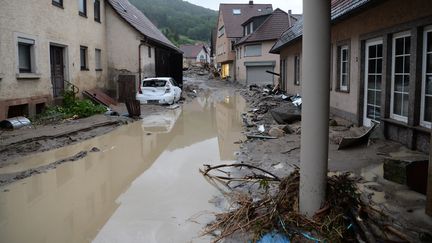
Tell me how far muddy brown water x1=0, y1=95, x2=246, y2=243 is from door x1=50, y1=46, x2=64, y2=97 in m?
7.01

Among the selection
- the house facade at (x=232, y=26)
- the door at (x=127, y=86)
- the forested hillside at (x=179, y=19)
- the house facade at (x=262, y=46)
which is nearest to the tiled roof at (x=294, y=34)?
the door at (x=127, y=86)

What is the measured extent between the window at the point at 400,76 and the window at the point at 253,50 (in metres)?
35.8

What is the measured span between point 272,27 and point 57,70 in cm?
2985

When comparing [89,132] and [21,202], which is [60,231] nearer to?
[21,202]

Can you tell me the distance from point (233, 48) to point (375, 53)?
4622cm

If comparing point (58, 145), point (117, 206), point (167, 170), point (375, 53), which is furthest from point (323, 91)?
point (58, 145)

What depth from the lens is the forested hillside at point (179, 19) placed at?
118 m

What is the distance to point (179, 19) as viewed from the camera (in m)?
130

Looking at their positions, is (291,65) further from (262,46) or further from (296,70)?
(262,46)

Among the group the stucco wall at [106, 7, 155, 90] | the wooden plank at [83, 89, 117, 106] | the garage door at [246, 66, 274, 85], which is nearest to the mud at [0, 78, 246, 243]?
the wooden plank at [83, 89, 117, 106]

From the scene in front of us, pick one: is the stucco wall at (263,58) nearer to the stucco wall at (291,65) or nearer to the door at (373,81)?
the stucco wall at (291,65)

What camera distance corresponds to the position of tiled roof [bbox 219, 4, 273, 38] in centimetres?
5643

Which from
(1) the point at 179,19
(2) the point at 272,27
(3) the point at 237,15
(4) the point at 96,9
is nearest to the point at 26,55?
(4) the point at 96,9

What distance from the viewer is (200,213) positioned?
209 inches
